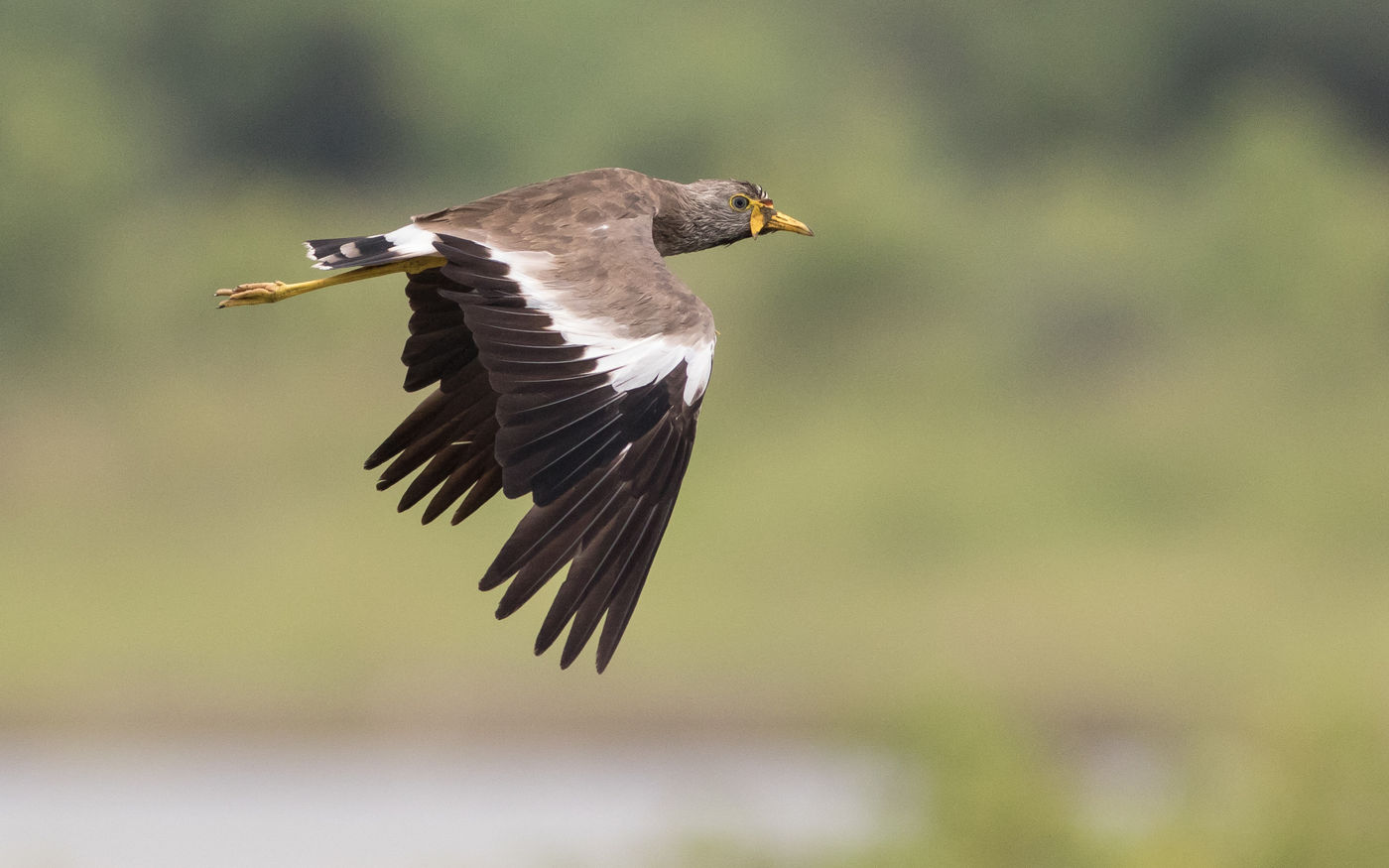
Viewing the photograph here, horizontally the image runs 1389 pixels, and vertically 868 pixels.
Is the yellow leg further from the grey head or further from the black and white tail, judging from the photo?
the grey head

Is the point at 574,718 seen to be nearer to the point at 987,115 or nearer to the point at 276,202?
the point at 276,202

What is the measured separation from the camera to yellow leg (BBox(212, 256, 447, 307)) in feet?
32.9

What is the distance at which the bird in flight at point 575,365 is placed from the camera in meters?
8.95

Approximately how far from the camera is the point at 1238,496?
32.8 meters

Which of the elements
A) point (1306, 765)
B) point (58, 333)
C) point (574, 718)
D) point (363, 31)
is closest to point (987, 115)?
point (363, 31)

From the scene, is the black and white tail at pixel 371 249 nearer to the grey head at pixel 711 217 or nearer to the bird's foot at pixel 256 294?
the bird's foot at pixel 256 294

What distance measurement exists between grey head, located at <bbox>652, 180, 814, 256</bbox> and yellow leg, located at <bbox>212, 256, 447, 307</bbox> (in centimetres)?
113

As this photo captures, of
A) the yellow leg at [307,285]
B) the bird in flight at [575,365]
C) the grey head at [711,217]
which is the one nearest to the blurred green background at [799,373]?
the grey head at [711,217]

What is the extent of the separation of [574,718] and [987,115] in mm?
19110

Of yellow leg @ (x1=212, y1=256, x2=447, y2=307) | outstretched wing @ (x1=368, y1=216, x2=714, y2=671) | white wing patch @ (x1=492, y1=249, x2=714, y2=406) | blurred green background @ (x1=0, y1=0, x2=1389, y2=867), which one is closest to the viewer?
outstretched wing @ (x1=368, y1=216, x2=714, y2=671)

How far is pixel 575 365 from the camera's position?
30.1 feet

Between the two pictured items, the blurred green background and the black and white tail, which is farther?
the blurred green background

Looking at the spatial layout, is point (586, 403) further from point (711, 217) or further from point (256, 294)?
point (711, 217)

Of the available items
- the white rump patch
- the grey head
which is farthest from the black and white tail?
the grey head
